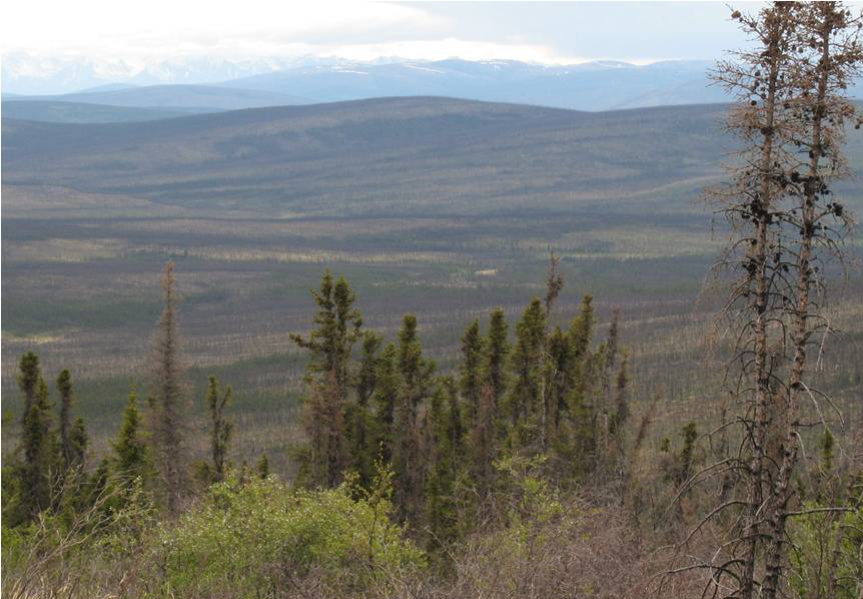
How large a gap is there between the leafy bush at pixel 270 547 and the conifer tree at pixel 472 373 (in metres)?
23.1

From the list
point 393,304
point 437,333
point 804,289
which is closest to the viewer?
point 804,289

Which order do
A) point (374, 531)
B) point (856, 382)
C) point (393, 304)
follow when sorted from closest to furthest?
point (374, 531) < point (856, 382) < point (393, 304)

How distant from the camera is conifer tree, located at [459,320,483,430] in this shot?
50.8 m

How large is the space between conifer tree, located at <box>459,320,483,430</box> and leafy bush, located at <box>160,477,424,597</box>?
75.9 feet

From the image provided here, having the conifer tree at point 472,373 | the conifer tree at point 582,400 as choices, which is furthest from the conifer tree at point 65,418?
the conifer tree at point 582,400

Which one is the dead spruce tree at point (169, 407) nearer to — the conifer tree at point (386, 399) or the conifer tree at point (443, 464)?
the conifer tree at point (386, 399)

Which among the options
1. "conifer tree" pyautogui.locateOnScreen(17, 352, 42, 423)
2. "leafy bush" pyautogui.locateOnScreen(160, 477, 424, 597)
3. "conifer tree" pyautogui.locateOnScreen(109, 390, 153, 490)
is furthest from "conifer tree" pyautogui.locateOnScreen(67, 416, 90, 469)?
"leafy bush" pyautogui.locateOnScreen(160, 477, 424, 597)

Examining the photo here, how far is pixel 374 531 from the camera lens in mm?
27188

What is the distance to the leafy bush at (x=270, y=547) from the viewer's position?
23.4 metres

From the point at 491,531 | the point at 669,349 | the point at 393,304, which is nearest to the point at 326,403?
the point at 491,531

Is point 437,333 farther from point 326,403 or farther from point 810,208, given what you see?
point 810,208

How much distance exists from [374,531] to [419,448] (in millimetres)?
21159

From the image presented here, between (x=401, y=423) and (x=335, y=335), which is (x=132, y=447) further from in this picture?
(x=401, y=423)

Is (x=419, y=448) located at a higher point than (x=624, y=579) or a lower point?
lower
